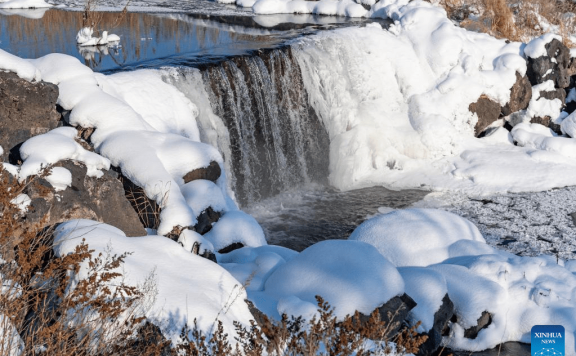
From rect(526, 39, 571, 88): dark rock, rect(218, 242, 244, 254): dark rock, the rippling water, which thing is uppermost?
rect(526, 39, 571, 88): dark rock

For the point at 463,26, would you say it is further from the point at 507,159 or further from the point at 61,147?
the point at 61,147

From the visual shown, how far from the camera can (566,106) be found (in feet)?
37.0

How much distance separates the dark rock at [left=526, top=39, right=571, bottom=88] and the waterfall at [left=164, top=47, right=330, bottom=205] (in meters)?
4.17

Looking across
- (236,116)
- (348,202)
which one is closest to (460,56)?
(348,202)

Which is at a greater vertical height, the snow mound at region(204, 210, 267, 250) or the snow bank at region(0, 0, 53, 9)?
the snow bank at region(0, 0, 53, 9)

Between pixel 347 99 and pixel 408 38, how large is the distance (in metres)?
2.05

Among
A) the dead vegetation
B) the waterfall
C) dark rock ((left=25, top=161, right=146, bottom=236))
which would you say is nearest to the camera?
dark rock ((left=25, top=161, right=146, bottom=236))

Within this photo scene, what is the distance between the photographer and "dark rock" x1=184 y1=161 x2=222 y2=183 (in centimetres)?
579

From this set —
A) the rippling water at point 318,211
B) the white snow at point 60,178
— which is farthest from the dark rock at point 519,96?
the white snow at point 60,178

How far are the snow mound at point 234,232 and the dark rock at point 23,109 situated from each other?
1.72 m

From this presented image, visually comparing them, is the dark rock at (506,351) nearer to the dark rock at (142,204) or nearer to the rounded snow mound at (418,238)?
the rounded snow mound at (418,238)

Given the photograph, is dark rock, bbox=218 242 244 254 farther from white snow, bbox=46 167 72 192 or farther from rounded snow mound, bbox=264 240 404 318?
white snow, bbox=46 167 72 192

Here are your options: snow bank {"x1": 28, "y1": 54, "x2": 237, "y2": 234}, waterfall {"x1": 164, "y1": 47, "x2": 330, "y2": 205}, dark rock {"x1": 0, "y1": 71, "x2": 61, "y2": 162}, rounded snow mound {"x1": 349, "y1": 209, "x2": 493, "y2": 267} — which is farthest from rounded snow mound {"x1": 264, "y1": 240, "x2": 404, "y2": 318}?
waterfall {"x1": 164, "y1": 47, "x2": 330, "y2": 205}

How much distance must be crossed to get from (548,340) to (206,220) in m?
3.01
